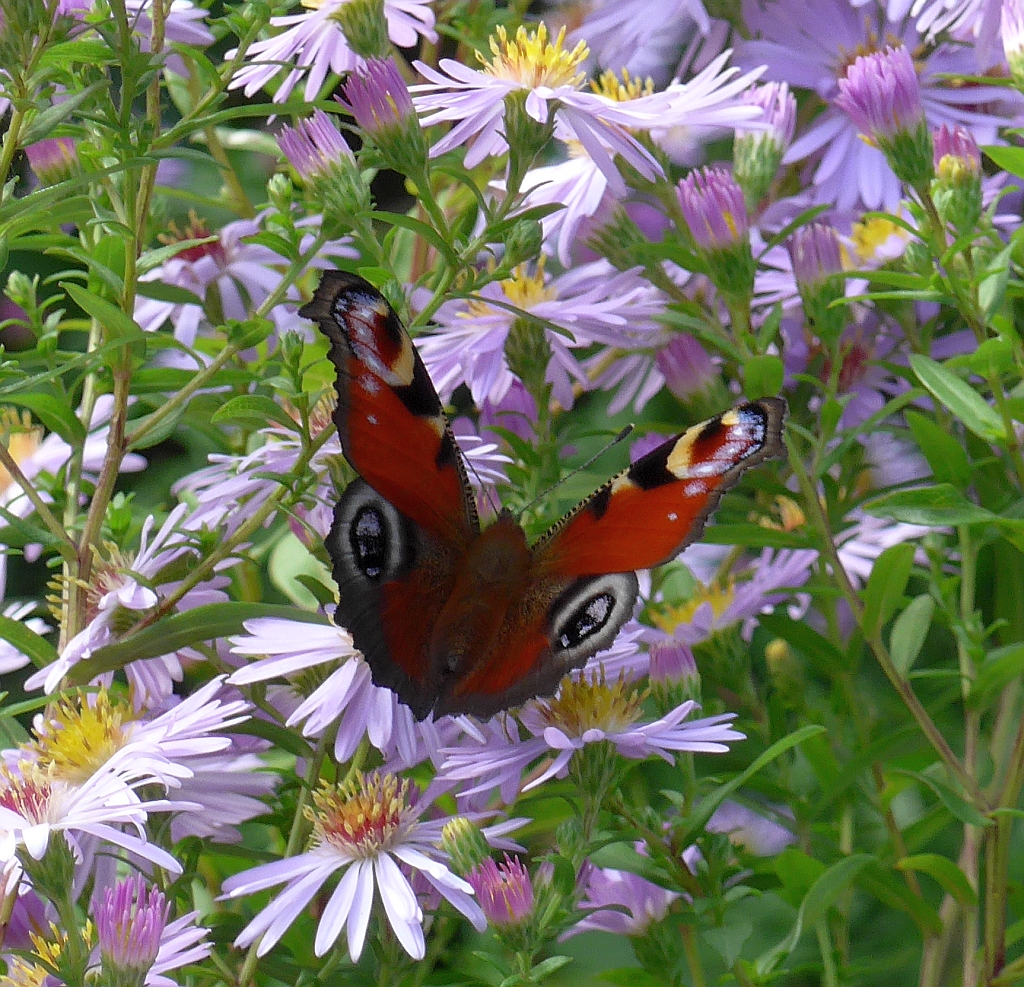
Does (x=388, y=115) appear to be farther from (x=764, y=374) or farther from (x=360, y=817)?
(x=360, y=817)

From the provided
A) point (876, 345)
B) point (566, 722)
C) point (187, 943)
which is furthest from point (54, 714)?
point (876, 345)

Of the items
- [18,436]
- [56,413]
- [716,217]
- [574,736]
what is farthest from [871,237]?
[18,436]

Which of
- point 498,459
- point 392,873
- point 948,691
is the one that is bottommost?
point 948,691

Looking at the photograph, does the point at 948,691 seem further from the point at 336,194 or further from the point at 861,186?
the point at 336,194

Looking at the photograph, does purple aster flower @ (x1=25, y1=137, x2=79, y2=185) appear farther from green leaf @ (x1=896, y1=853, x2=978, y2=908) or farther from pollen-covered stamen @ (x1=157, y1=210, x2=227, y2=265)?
green leaf @ (x1=896, y1=853, x2=978, y2=908)

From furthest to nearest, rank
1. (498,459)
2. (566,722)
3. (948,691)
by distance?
(948,691)
(498,459)
(566,722)

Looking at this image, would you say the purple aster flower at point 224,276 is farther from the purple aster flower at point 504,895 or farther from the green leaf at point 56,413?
the purple aster flower at point 504,895

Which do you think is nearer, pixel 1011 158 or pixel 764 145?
pixel 1011 158
